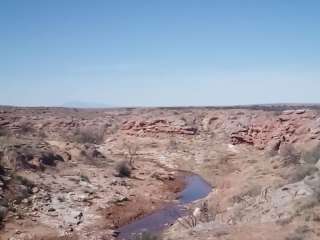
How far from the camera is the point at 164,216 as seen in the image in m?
24.0

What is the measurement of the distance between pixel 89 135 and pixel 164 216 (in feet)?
86.1

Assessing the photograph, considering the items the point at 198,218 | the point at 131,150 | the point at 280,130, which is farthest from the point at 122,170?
the point at 280,130

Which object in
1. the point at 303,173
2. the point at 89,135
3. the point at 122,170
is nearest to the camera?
the point at 303,173

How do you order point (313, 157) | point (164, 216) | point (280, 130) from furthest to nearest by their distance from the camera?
1. point (280, 130)
2. point (313, 157)
3. point (164, 216)

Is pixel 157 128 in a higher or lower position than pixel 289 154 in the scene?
higher

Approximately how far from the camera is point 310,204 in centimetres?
1603

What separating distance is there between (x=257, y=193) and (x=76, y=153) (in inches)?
724

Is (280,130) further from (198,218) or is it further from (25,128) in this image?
(25,128)

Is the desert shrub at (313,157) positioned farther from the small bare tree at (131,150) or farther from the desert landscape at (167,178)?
the small bare tree at (131,150)

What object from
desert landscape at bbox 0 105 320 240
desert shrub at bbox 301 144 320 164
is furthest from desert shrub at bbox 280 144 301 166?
desert shrub at bbox 301 144 320 164

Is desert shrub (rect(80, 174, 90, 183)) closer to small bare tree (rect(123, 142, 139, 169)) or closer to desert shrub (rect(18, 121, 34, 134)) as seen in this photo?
small bare tree (rect(123, 142, 139, 169))

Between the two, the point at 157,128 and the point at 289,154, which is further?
the point at 157,128

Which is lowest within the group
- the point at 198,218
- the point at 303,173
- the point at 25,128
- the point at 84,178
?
the point at 198,218

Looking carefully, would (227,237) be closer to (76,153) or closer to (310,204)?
(310,204)
